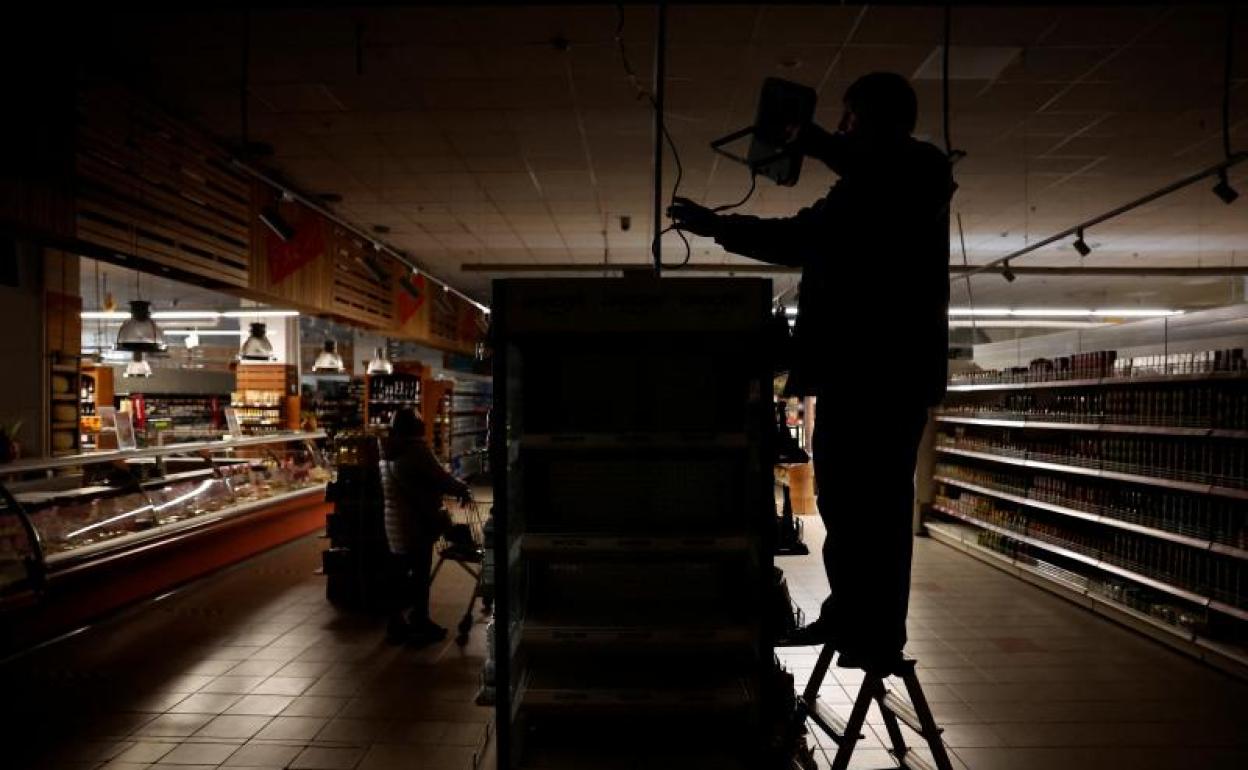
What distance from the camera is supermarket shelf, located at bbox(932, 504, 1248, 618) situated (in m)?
4.78

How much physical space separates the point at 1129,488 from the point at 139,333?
969 centimetres

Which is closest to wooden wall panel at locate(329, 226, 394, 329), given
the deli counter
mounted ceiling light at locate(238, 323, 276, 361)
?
mounted ceiling light at locate(238, 323, 276, 361)

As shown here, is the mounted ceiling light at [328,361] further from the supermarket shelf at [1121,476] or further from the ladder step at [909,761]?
the ladder step at [909,761]

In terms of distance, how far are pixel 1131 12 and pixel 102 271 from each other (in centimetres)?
1359

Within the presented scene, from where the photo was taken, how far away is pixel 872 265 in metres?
2.07

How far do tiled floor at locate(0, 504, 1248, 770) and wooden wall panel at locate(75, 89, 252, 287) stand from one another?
304cm

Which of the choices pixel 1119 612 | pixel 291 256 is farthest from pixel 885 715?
pixel 291 256

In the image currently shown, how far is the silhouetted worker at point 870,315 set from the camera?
6.81ft

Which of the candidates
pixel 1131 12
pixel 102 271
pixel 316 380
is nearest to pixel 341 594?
pixel 1131 12

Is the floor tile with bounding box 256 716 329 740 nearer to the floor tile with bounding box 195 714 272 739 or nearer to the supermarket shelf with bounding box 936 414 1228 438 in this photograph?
the floor tile with bounding box 195 714 272 739

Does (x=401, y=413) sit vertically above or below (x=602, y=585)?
above

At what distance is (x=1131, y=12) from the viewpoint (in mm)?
4375

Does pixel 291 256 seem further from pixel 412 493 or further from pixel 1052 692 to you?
pixel 1052 692

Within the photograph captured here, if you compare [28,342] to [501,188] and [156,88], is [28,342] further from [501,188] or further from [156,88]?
[501,188]
